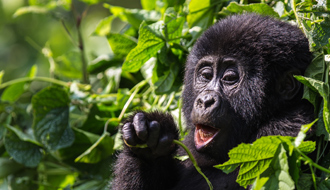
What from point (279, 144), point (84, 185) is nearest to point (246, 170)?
point (279, 144)

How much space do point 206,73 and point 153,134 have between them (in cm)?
58

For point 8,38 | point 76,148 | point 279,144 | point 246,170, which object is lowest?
point 8,38

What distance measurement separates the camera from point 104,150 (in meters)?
3.34

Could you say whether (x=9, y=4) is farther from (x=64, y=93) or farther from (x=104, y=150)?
(x=104, y=150)

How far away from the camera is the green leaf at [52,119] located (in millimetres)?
3402

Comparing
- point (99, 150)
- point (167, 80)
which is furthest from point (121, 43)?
point (99, 150)

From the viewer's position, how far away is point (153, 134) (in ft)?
7.84

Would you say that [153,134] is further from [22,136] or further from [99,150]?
[22,136]

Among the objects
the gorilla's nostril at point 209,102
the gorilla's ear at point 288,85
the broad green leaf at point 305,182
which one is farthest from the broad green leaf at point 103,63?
the broad green leaf at point 305,182

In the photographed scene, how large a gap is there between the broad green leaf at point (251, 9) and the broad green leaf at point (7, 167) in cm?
204

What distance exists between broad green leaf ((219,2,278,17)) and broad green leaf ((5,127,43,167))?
69.1 inches

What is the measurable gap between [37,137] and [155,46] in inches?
45.0

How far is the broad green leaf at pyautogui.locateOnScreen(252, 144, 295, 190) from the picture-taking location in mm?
1896

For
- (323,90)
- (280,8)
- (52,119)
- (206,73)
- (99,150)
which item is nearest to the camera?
(323,90)
